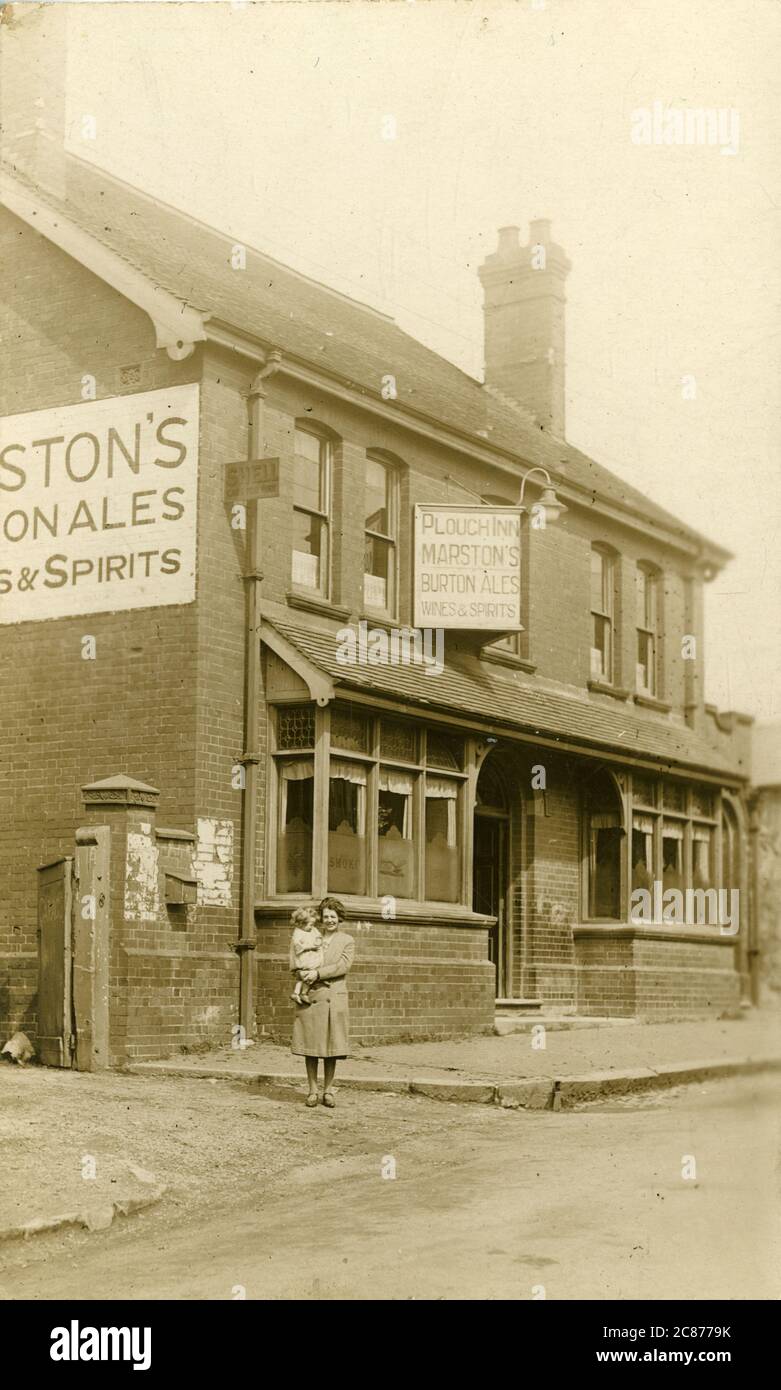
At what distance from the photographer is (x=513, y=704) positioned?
742 inches

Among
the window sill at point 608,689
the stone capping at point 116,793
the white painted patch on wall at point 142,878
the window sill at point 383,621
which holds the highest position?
the window sill at point 383,621

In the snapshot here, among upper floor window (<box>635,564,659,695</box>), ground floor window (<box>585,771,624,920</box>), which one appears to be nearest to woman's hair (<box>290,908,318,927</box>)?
ground floor window (<box>585,771,624,920</box>)

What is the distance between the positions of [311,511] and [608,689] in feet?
21.7

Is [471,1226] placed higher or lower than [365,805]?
lower

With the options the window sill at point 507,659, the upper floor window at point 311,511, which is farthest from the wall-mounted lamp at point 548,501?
the upper floor window at point 311,511

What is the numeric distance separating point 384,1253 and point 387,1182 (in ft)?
6.48

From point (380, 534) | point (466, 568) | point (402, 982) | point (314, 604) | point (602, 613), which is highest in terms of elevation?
point (380, 534)

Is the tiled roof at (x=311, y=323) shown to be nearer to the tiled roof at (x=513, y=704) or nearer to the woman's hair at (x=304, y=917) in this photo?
the tiled roof at (x=513, y=704)

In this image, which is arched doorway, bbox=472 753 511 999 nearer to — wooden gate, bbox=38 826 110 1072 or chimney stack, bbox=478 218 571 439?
chimney stack, bbox=478 218 571 439

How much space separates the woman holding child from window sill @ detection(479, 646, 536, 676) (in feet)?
25.6

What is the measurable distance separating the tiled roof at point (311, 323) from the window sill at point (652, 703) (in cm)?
246

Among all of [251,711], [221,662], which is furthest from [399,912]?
[221,662]

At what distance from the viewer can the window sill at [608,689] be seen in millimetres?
21766

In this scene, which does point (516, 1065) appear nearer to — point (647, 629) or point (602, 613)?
point (602, 613)
